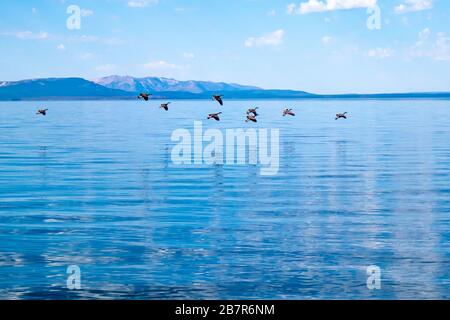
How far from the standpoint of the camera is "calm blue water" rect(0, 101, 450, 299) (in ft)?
77.6

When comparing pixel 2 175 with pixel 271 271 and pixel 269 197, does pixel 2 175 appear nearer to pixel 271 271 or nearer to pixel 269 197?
pixel 269 197

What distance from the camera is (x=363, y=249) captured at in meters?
28.2

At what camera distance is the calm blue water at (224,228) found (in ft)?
77.6

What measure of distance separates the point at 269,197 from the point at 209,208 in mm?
4828

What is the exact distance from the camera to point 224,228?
32.4m

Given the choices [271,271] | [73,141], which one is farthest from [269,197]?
[73,141]

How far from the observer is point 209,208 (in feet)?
123

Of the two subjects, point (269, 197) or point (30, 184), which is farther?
point (30, 184)

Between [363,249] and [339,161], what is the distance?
106 feet
